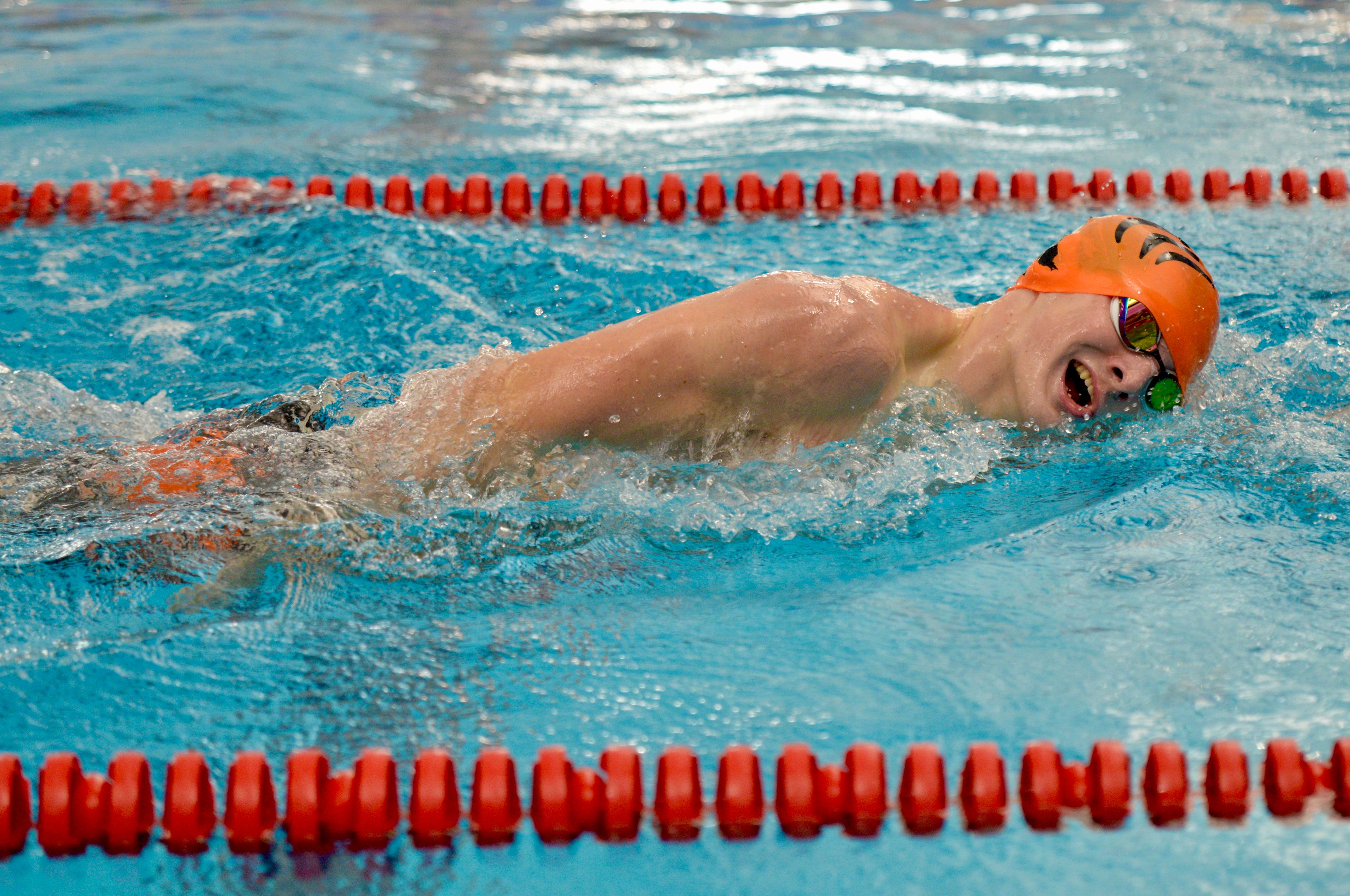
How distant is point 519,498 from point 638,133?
3507 millimetres

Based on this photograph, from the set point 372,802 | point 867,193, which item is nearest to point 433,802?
point 372,802

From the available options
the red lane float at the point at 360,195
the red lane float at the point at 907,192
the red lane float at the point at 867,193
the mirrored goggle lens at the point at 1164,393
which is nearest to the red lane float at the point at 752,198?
the red lane float at the point at 867,193

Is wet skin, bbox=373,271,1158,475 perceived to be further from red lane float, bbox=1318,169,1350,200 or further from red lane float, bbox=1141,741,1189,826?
red lane float, bbox=1318,169,1350,200

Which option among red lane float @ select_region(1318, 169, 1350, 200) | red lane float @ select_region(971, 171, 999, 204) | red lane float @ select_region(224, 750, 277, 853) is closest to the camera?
red lane float @ select_region(224, 750, 277, 853)

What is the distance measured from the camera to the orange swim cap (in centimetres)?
246

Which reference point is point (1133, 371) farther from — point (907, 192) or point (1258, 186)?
point (1258, 186)

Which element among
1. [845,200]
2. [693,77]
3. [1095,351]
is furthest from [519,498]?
[693,77]

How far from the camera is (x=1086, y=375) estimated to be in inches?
98.7

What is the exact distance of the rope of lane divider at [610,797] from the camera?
1828 millimetres

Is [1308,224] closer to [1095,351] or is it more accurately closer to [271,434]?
[1095,351]

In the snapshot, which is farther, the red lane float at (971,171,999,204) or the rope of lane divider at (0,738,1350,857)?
the red lane float at (971,171,999,204)

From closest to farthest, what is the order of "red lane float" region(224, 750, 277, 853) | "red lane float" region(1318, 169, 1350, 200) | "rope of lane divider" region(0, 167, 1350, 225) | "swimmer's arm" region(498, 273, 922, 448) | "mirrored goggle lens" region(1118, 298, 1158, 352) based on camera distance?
1. "red lane float" region(224, 750, 277, 853)
2. "swimmer's arm" region(498, 273, 922, 448)
3. "mirrored goggle lens" region(1118, 298, 1158, 352)
4. "rope of lane divider" region(0, 167, 1350, 225)
5. "red lane float" region(1318, 169, 1350, 200)

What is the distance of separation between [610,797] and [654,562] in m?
0.67

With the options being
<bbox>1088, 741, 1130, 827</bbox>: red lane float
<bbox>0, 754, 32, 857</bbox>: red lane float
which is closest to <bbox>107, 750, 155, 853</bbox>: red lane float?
<bbox>0, 754, 32, 857</bbox>: red lane float
